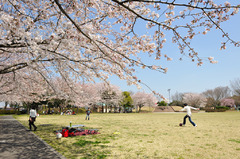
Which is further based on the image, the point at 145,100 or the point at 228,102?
the point at 228,102

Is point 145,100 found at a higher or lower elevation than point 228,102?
higher

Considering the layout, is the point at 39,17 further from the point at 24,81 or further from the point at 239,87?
the point at 239,87

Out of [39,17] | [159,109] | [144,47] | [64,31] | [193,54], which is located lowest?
[159,109]

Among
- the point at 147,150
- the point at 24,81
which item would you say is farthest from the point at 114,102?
the point at 147,150

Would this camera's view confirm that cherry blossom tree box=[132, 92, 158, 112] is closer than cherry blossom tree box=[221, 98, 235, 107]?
Yes

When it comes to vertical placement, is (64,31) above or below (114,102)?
above

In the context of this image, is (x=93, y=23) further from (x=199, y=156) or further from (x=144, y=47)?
(x=199, y=156)

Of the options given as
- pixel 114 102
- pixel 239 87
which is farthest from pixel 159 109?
pixel 239 87

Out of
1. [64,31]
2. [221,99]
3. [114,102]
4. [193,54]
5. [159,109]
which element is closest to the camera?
[193,54]

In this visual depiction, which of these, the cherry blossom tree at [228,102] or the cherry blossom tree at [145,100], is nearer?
the cherry blossom tree at [145,100]

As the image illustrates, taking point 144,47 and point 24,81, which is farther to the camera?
point 24,81

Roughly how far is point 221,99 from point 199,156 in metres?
82.3

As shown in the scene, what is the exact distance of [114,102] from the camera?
51.8m

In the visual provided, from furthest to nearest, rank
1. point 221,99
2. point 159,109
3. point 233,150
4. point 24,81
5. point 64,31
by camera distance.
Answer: point 221,99 → point 159,109 → point 24,81 → point 233,150 → point 64,31
